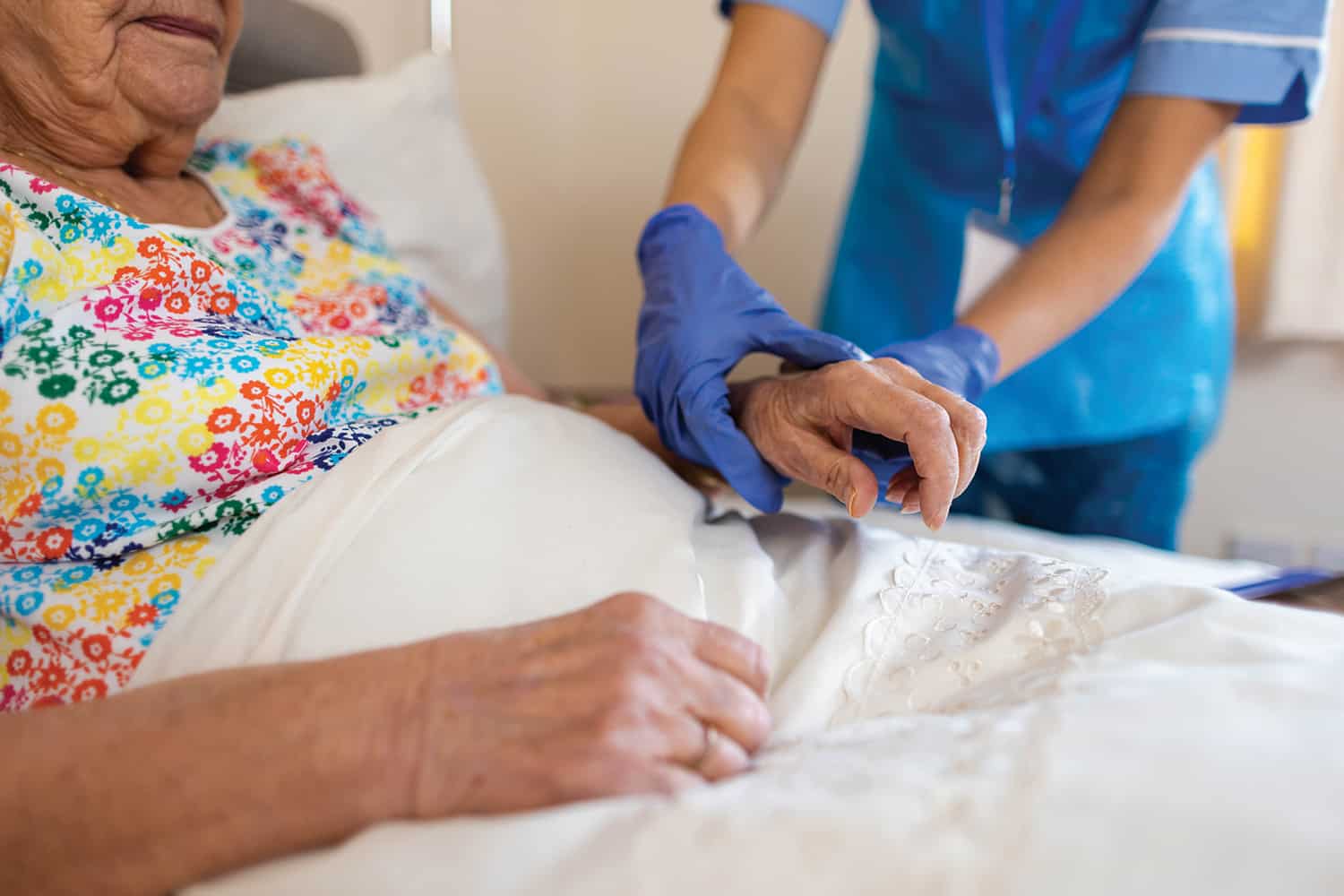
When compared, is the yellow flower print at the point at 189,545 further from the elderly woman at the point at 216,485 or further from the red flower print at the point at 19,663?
the red flower print at the point at 19,663

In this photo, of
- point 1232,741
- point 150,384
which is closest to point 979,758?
point 1232,741

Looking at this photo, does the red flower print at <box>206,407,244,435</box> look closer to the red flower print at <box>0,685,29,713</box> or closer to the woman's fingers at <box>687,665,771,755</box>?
the red flower print at <box>0,685,29,713</box>

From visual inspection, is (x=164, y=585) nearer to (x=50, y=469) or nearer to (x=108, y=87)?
(x=50, y=469)

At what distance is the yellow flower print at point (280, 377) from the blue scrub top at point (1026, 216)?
0.72 metres

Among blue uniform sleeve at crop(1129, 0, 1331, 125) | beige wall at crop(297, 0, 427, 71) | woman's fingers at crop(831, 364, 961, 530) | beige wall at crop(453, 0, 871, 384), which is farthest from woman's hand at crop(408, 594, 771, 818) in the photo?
beige wall at crop(453, 0, 871, 384)

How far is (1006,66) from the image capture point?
45.8 inches

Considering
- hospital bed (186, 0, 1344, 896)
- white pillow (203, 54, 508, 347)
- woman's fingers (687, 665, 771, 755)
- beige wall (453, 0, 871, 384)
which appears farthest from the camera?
beige wall (453, 0, 871, 384)

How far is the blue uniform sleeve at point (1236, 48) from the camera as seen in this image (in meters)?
0.93

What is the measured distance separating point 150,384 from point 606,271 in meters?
1.44

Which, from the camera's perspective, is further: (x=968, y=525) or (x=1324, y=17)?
(x=968, y=525)

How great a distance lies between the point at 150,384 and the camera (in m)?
0.63

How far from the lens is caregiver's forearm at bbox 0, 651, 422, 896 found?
460 mm

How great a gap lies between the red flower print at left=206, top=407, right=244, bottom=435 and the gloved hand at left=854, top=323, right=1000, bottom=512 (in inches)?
17.5

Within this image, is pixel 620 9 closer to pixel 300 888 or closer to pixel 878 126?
pixel 878 126
